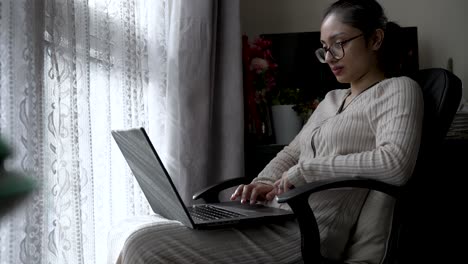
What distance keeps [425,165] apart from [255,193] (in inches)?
19.1

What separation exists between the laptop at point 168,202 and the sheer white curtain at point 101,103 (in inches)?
7.6

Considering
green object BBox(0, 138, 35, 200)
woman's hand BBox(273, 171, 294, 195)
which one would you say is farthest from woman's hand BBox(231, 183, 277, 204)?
green object BBox(0, 138, 35, 200)

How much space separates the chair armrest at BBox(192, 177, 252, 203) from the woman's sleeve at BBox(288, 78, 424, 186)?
332 mm

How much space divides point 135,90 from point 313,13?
1308 mm

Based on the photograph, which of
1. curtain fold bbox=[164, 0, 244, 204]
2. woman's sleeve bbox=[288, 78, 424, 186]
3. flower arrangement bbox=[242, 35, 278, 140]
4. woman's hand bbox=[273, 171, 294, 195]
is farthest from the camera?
flower arrangement bbox=[242, 35, 278, 140]

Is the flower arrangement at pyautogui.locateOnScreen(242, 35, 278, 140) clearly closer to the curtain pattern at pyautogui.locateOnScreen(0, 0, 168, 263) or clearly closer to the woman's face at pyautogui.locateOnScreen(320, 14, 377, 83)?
the curtain pattern at pyautogui.locateOnScreen(0, 0, 168, 263)

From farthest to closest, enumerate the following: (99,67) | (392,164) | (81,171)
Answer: (99,67) → (81,171) → (392,164)

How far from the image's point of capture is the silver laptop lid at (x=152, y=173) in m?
1.06

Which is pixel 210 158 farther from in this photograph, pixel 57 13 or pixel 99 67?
pixel 57 13

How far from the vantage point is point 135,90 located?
5.75ft

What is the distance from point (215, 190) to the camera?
1575mm

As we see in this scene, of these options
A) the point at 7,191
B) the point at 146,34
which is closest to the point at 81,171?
the point at 146,34

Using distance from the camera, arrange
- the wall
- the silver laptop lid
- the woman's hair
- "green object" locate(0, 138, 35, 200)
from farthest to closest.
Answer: the wall → the woman's hair → the silver laptop lid → "green object" locate(0, 138, 35, 200)

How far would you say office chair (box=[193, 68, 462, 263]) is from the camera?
1.12m
